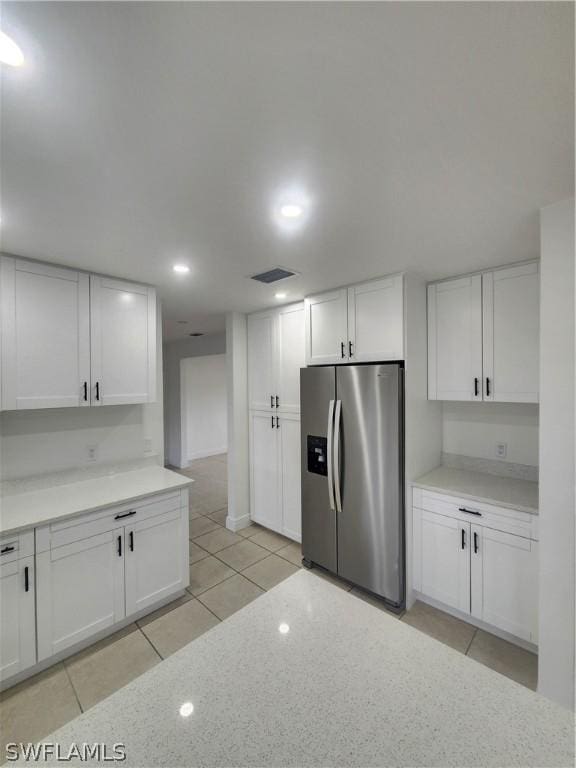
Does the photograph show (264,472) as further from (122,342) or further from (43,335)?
(43,335)

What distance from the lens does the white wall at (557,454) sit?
4.82 ft

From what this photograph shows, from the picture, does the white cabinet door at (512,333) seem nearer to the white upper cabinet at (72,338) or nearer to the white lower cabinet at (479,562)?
the white lower cabinet at (479,562)

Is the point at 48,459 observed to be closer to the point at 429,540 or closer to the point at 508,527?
the point at 429,540

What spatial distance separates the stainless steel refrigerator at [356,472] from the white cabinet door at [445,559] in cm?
19

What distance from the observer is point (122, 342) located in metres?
2.57

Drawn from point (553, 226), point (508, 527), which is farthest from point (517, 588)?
point (553, 226)

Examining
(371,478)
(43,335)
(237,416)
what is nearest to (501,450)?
(371,478)

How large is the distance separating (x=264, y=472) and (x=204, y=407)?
159 inches

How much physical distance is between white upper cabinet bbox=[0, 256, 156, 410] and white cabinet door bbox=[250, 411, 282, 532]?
128cm

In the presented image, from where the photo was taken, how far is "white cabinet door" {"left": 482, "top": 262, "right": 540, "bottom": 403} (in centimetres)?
223

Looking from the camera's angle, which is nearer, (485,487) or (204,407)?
(485,487)

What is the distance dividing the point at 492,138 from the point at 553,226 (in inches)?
26.9

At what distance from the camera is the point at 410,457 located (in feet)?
8.14

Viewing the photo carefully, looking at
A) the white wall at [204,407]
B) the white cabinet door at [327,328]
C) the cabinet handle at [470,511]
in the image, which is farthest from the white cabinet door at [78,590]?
the white wall at [204,407]
